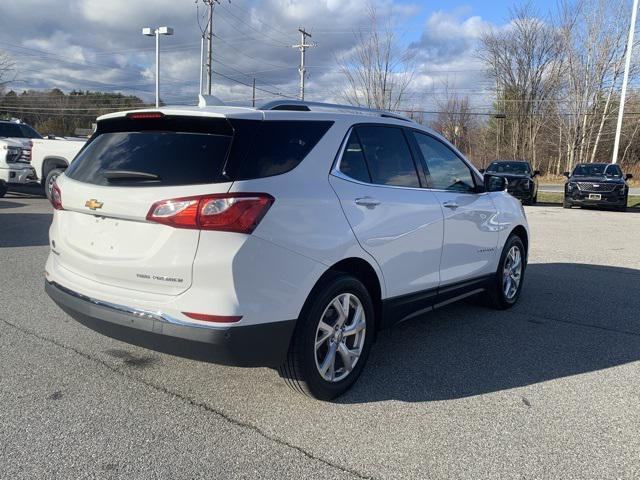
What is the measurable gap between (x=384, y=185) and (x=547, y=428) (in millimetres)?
1874

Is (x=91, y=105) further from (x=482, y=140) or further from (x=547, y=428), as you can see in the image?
(x=547, y=428)

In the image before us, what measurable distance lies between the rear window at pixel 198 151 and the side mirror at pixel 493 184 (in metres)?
2.45

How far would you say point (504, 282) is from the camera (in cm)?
581

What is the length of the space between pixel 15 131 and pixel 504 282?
608 inches

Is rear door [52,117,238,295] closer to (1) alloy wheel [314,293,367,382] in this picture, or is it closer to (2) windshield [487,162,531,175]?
(1) alloy wheel [314,293,367,382]

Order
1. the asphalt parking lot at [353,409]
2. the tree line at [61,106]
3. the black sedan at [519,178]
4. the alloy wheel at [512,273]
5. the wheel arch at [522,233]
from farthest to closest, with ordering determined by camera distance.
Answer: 1. the tree line at [61,106]
2. the black sedan at [519,178]
3. the wheel arch at [522,233]
4. the alloy wheel at [512,273]
5. the asphalt parking lot at [353,409]

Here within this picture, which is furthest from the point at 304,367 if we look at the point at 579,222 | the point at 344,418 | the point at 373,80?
the point at 373,80

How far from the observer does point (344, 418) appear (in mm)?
3320

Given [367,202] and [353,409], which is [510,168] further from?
[353,409]

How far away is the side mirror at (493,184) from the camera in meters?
5.42

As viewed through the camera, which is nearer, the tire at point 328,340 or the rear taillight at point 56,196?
the tire at point 328,340

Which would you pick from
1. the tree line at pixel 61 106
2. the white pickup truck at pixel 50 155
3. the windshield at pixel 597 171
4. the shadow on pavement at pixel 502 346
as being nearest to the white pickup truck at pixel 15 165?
the white pickup truck at pixel 50 155

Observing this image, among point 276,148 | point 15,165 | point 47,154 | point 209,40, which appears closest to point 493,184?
point 276,148

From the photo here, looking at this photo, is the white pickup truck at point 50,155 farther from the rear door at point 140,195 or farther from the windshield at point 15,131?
the rear door at point 140,195
